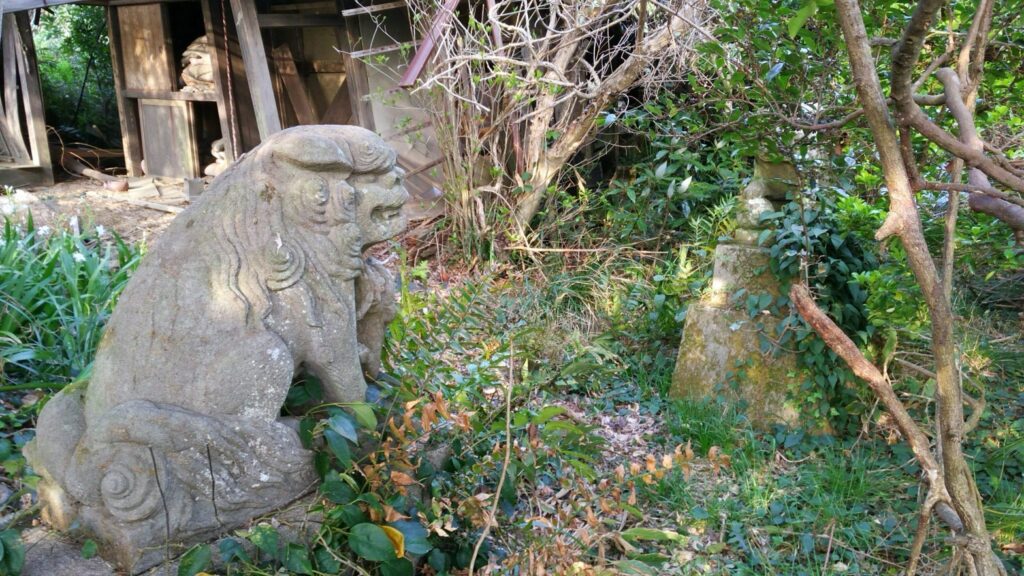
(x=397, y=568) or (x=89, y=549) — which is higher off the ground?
(x=89, y=549)

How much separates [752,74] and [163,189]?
6293 millimetres

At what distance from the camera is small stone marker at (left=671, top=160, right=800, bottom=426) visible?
13.0 ft

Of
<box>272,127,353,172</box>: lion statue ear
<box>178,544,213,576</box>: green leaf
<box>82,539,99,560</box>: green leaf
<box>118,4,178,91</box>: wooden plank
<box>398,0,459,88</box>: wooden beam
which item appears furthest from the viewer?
<box>118,4,178,91</box>: wooden plank

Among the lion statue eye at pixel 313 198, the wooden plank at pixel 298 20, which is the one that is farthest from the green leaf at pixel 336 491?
the wooden plank at pixel 298 20

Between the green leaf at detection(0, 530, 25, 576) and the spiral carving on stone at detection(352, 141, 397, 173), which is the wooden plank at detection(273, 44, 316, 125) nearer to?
the spiral carving on stone at detection(352, 141, 397, 173)

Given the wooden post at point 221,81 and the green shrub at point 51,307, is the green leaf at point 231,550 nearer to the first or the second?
the green shrub at point 51,307

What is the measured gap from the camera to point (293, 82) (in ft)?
25.7

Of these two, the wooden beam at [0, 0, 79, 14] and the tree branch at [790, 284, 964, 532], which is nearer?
the tree branch at [790, 284, 964, 532]

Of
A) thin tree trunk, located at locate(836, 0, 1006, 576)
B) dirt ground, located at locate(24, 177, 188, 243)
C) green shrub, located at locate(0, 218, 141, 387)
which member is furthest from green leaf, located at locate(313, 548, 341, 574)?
dirt ground, located at locate(24, 177, 188, 243)

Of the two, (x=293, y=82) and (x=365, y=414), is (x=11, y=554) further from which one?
(x=293, y=82)

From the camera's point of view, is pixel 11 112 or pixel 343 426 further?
pixel 11 112

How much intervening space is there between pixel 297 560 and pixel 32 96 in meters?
7.45

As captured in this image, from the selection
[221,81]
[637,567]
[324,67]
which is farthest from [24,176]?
[637,567]

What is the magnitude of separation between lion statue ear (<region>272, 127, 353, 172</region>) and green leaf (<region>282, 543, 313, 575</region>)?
104 cm
